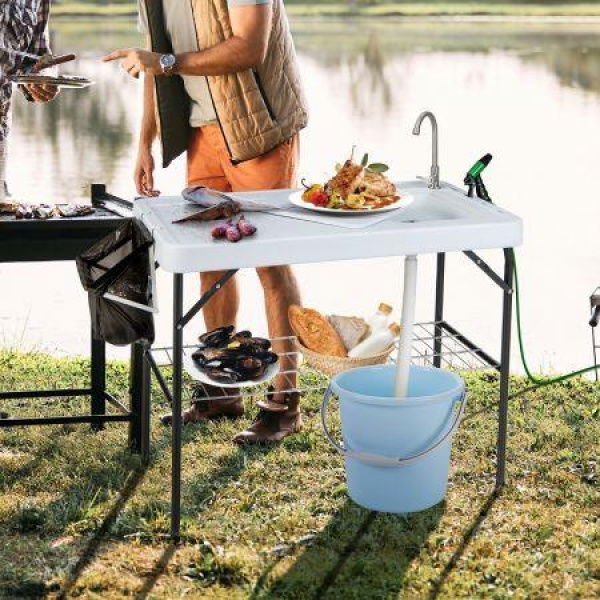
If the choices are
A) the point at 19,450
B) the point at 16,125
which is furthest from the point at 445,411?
the point at 16,125

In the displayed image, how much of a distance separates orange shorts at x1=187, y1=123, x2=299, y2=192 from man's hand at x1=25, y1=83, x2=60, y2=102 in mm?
450

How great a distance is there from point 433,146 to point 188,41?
863 mm

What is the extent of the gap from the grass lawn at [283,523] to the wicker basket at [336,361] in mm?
328

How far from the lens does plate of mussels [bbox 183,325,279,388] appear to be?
3635mm

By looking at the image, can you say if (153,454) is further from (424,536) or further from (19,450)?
(424,536)

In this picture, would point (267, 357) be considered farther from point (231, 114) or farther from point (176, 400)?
point (231, 114)

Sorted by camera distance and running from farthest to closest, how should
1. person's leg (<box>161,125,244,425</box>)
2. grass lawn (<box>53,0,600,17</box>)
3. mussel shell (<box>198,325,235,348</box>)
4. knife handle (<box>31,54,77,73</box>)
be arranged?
grass lawn (<box>53,0,600,17</box>), person's leg (<box>161,125,244,425</box>), knife handle (<box>31,54,77,73</box>), mussel shell (<box>198,325,235,348</box>)

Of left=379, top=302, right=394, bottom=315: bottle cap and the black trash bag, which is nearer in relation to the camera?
the black trash bag

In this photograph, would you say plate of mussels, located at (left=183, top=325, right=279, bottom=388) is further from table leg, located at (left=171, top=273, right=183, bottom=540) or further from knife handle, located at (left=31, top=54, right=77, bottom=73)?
knife handle, located at (left=31, top=54, right=77, bottom=73)

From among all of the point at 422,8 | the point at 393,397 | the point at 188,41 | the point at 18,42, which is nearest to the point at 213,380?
the point at 393,397

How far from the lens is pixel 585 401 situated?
4.54 m

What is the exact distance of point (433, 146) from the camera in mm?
3740

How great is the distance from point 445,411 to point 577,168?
22.9ft

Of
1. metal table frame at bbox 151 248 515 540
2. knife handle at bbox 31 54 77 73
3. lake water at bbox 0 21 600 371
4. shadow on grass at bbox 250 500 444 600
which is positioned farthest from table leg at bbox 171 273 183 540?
knife handle at bbox 31 54 77 73
